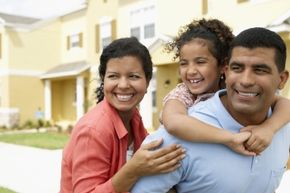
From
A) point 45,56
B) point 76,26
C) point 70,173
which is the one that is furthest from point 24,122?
point 70,173

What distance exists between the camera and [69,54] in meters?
27.4

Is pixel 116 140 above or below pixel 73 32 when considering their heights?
below

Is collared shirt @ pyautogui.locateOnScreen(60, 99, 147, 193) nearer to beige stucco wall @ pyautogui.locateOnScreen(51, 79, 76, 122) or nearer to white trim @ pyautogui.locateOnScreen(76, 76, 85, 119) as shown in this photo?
white trim @ pyautogui.locateOnScreen(76, 76, 85, 119)

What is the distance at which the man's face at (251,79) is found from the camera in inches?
74.9

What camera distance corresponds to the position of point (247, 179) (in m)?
1.92

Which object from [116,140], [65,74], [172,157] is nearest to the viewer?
[172,157]

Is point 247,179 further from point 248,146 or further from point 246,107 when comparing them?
point 246,107

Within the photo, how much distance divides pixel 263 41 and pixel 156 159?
746 millimetres

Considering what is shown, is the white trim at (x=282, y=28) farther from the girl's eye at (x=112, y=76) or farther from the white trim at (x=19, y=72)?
the white trim at (x=19, y=72)

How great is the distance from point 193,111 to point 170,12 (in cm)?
1511

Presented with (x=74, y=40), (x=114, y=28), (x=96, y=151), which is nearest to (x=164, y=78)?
(x=114, y=28)

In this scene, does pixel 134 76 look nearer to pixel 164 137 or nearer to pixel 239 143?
pixel 164 137

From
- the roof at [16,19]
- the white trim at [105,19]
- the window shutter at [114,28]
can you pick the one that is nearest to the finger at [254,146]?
the window shutter at [114,28]

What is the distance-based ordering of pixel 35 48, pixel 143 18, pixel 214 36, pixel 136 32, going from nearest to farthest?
pixel 214 36 < pixel 143 18 < pixel 136 32 < pixel 35 48
